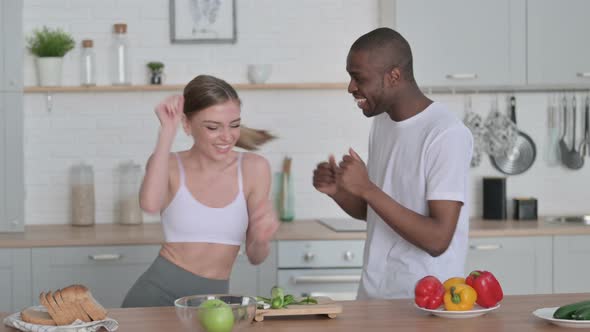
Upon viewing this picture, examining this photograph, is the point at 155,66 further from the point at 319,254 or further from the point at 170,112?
the point at 170,112

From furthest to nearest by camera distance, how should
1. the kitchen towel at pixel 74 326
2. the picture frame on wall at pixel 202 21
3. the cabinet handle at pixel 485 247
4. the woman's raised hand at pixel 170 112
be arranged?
the picture frame on wall at pixel 202 21 → the cabinet handle at pixel 485 247 → the woman's raised hand at pixel 170 112 → the kitchen towel at pixel 74 326

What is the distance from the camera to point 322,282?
4352mm

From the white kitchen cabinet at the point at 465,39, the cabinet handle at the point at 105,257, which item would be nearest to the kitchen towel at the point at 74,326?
the cabinet handle at the point at 105,257

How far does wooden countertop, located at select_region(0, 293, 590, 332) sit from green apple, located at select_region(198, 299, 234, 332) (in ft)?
0.67

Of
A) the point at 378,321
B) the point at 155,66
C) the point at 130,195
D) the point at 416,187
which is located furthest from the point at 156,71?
the point at 378,321

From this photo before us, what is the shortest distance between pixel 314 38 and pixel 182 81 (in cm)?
76

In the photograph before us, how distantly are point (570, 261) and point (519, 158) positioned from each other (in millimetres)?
805

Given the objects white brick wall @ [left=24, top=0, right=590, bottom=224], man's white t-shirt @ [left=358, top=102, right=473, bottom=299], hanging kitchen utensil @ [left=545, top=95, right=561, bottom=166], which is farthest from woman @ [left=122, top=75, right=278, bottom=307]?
hanging kitchen utensil @ [left=545, top=95, right=561, bottom=166]

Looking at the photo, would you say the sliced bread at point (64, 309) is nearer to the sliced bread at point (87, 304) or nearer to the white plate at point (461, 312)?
the sliced bread at point (87, 304)

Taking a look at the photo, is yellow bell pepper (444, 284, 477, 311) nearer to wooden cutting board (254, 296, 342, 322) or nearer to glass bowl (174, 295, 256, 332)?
wooden cutting board (254, 296, 342, 322)

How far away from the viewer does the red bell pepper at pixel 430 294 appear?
245 cm

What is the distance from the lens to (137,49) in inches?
194

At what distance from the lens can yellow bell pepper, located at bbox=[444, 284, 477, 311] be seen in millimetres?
2430

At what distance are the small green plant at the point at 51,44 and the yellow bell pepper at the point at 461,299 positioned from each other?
301 centimetres
